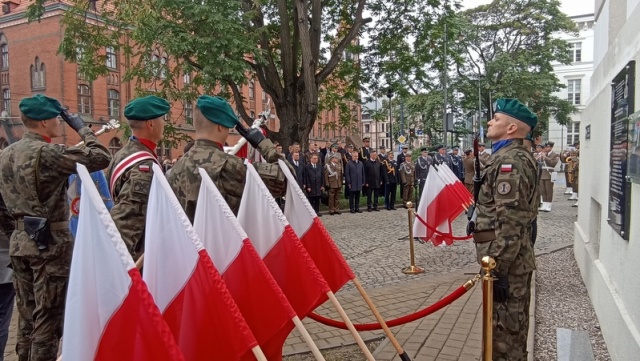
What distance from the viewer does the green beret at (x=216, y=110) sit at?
3.52 meters

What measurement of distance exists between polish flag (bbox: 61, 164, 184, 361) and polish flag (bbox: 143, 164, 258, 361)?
13.6 inches

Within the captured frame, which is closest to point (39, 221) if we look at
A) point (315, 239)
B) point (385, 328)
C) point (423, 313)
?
point (315, 239)

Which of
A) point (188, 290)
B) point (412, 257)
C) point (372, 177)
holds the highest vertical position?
point (188, 290)

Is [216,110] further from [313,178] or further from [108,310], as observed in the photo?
[313,178]

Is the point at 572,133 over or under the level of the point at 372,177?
over

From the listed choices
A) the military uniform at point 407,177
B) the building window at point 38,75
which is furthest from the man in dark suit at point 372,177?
the building window at point 38,75

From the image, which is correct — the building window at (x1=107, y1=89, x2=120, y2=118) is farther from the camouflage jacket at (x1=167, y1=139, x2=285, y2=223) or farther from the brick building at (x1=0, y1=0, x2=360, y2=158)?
the camouflage jacket at (x1=167, y1=139, x2=285, y2=223)

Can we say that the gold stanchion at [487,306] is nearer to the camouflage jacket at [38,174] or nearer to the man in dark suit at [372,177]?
the camouflage jacket at [38,174]

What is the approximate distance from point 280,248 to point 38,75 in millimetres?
41715

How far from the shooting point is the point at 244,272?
2.97 meters

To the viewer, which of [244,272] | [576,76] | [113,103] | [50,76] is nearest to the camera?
[244,272]

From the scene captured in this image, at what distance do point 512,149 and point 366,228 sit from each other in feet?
29.6

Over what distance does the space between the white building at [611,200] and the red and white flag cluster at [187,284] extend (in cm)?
231

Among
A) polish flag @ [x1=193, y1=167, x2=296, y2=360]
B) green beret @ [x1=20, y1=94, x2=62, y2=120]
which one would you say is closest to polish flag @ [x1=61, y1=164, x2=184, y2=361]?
polish flag @ [x1=193, y1=167, x2=296, y2=360]
